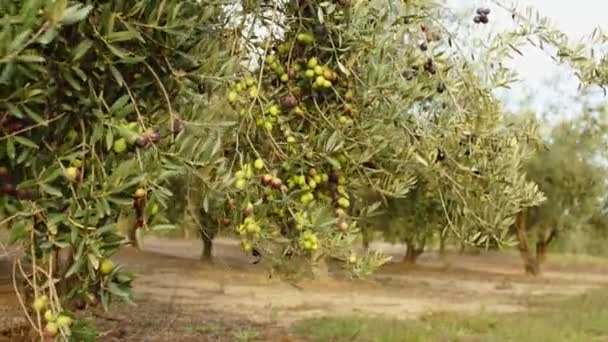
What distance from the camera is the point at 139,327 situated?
12.8m

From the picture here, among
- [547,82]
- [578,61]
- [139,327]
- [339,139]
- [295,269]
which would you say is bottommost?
[139,327]

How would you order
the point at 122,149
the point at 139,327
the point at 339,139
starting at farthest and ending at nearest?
the point at 139,327, the point at 339,139, the point at 122,149

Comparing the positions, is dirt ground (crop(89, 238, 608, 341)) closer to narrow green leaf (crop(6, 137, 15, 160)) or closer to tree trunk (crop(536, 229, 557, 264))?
tree trunk (crop(536, 229, 557, 264))

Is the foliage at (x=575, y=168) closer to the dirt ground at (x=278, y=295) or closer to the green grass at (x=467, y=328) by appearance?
the dirt ground at (x=278, y=295)

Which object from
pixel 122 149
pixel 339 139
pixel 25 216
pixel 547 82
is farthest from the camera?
pixel 547 82

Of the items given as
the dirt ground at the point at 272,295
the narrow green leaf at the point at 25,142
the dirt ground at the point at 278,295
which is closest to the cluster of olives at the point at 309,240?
the narrow green leaf at the point at 25,142

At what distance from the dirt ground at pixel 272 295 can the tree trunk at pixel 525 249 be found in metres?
0.61

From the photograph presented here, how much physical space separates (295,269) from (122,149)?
1.31 m

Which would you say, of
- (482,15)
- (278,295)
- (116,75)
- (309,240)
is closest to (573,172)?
(278,295)

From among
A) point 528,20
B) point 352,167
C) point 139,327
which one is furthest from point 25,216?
point 139,327

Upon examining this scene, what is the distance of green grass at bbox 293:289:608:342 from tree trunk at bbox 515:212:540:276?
13.3m

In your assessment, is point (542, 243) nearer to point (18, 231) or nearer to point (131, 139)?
point (131, 139)

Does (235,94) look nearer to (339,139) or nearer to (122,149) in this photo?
(339,139)

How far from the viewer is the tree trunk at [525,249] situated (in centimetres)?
3097
